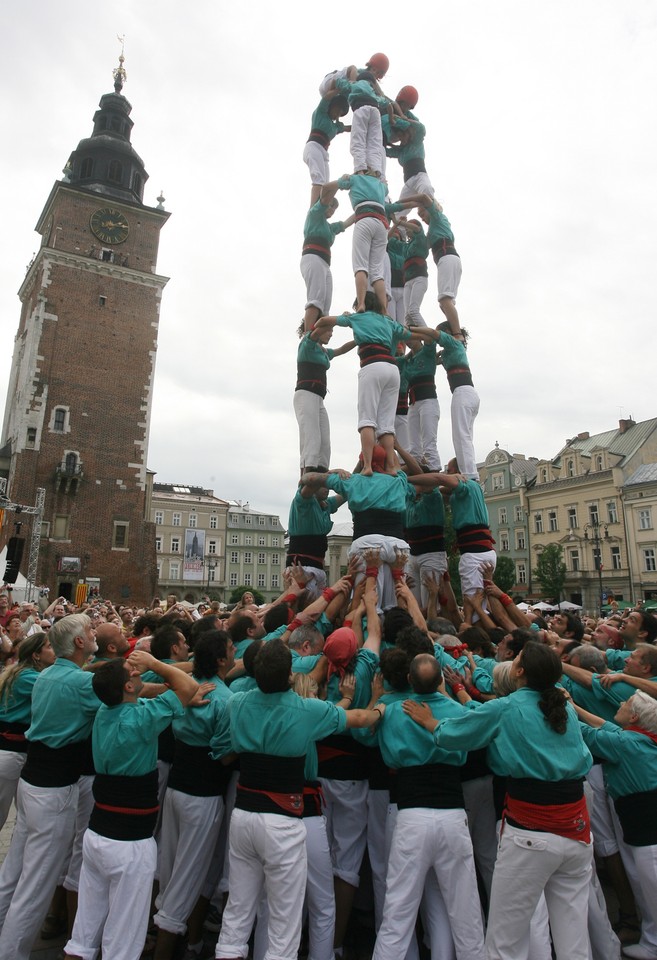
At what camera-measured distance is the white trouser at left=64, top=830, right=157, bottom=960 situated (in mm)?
3557

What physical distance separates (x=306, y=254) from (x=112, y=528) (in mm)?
27640

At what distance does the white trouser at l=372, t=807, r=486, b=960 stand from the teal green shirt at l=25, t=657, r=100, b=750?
2242mm

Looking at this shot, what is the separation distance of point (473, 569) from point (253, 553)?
63.1 meters

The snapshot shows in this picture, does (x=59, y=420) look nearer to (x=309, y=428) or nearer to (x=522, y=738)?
(x=309, y=428)

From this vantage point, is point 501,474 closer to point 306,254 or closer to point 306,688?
point 306,254

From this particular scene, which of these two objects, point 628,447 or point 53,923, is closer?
point 53,923

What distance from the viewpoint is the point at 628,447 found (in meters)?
44.4

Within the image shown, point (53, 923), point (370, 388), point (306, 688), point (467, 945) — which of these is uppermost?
point (370, 388)

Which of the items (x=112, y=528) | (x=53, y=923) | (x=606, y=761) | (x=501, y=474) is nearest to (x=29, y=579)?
(x=112, y=528)

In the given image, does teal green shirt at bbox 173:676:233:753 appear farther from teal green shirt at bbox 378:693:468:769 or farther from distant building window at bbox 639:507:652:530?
distant building window at bbox 639:507:652:530

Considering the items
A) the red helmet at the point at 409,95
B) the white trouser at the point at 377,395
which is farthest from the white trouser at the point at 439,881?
the red helmet at the point at 409,95

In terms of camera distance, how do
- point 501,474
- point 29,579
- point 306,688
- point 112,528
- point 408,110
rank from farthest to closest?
point 501,474
point 112,528
point 29,579
point 408,110
point 306,688

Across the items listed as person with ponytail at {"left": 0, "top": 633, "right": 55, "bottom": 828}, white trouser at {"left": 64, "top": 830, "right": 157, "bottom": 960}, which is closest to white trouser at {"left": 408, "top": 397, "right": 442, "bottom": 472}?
person with ponytail at {"left": 0, "top": 633, "right": 55, "bottom": 828}

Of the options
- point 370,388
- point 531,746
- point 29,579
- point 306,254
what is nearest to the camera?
point 531,746
